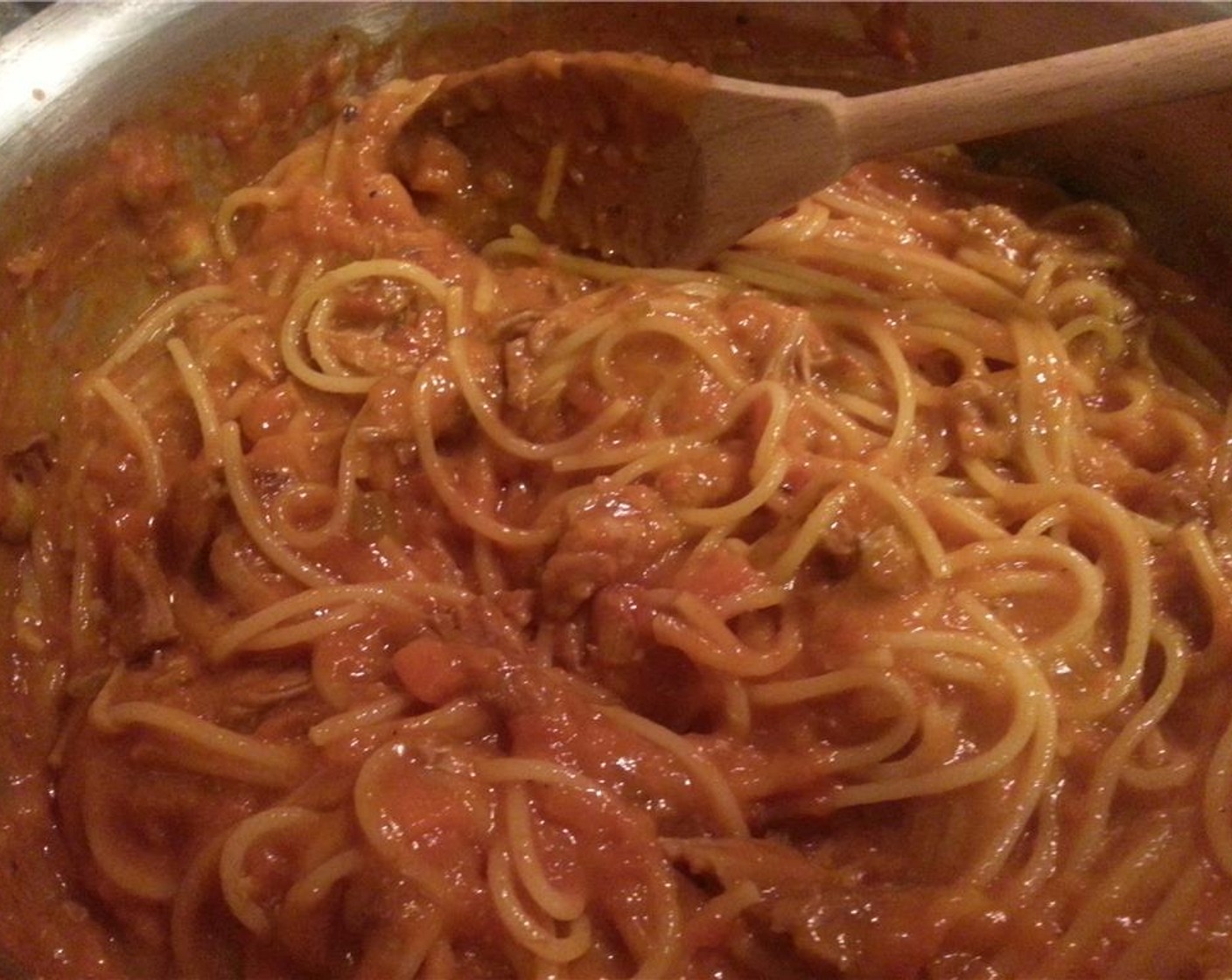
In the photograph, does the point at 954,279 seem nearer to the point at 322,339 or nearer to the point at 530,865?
the point at 322,339

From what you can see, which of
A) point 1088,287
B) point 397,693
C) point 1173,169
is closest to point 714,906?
point 397,693

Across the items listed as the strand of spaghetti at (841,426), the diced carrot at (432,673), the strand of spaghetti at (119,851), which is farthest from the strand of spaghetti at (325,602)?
the strand of spaghetti at (841,426)

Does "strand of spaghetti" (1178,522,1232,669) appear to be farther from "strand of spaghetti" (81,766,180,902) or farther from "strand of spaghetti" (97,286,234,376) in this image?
"strand of spaghetti" (97,286,234,376)

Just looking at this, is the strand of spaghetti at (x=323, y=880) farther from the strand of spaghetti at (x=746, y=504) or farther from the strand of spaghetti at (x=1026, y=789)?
the strand of spaghetti at (x=1026, y=789)

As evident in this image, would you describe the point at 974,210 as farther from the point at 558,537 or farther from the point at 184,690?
the point at 184,690

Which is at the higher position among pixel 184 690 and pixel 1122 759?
pixel 184 690
